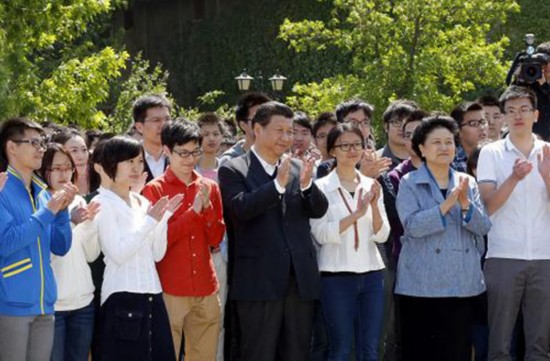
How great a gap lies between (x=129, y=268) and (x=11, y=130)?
3.91 feet

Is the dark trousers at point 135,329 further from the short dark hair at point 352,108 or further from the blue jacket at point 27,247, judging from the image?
the short dark hair at point 352,108

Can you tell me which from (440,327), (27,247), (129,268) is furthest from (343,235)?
(27,247)

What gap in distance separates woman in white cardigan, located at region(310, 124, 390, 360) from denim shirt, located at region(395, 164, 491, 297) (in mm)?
203

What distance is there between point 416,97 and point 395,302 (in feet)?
32.2

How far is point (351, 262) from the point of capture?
25.0 feet

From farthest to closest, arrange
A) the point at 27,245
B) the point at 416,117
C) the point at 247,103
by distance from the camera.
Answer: the point at 247,103
the point at 416,117
the point at 27,245

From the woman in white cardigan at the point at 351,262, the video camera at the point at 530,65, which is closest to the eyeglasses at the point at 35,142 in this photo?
the woman in white cardigan at the point at 351,262

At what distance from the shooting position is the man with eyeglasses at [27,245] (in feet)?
21.4

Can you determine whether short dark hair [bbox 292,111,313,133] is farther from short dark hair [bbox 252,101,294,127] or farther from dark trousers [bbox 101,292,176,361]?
dark trousers [bbox 101,292,176,361]

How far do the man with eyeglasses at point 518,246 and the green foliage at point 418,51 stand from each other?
9.53 m

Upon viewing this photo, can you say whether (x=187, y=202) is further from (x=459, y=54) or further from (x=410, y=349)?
(x=459, y=54)

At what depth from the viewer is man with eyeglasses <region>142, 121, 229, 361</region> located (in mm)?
7172

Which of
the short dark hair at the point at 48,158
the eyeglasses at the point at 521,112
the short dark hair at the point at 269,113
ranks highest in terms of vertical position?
the eyeglasses at the point at 521,112

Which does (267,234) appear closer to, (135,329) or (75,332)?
(135,329)
